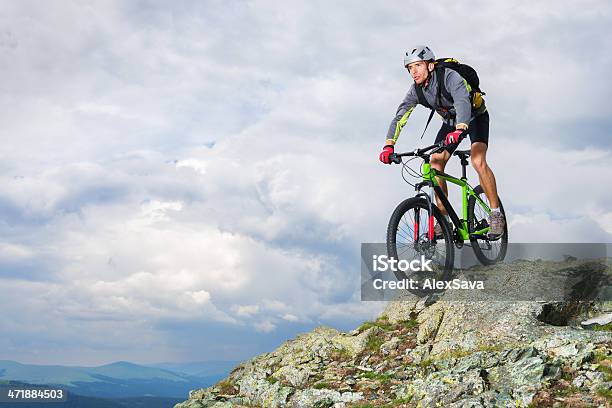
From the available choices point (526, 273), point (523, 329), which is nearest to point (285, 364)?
point (523, 329)

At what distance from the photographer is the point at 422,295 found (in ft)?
47.5

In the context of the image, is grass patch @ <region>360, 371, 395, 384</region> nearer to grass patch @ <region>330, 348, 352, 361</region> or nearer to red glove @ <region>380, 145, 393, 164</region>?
grass patch @ <region>330, 348, 352, 361</region>

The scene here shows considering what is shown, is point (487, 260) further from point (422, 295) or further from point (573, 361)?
point (573, 361)

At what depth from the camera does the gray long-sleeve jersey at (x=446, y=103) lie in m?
13.1

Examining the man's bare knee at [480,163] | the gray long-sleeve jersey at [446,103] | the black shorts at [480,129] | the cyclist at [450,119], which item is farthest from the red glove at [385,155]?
the man's bare knee at [480,163]

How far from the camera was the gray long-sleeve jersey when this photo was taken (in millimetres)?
13109

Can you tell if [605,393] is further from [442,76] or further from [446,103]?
[442,76]

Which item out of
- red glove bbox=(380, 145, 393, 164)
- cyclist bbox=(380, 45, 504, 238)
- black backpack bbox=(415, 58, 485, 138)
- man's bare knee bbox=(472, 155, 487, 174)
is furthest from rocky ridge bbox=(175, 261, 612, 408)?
black backpack bbox=(415, 58, 485, 138)

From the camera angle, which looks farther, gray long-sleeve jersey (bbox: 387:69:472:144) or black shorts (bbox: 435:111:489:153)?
black shorts (bbox: 435:111:489:153)

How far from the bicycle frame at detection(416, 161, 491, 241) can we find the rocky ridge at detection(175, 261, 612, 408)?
5.76ft

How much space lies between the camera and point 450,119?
1438 centimetres

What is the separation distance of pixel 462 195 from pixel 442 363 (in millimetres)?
5205

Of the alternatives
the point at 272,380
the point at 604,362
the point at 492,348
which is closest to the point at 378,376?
the point at 492,348

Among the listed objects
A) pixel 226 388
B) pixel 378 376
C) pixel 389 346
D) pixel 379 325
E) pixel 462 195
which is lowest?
pixel 226 388
